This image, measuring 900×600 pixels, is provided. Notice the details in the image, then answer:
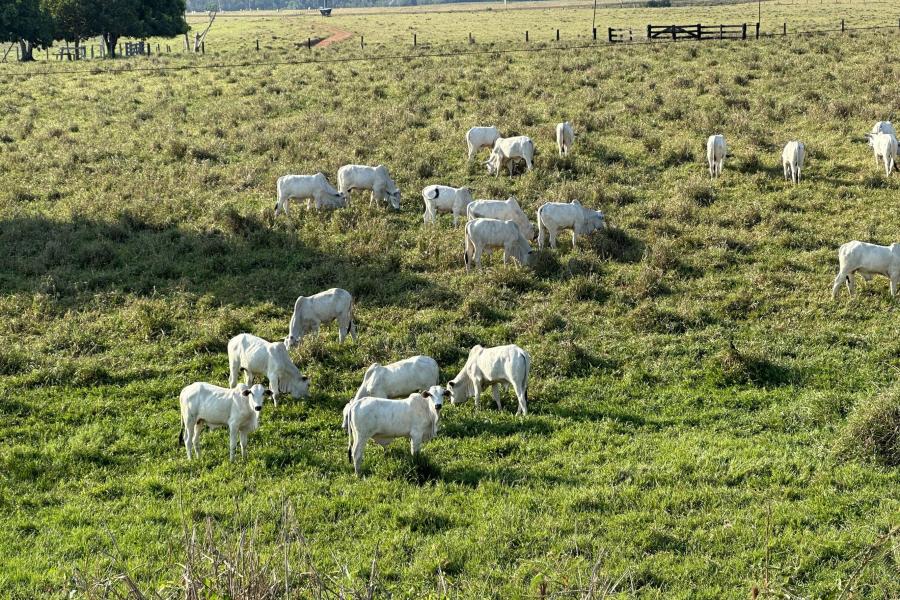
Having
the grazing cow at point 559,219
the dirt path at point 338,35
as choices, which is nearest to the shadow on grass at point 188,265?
the grazing cow at point 559,219

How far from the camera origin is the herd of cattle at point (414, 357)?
1015 centimetres

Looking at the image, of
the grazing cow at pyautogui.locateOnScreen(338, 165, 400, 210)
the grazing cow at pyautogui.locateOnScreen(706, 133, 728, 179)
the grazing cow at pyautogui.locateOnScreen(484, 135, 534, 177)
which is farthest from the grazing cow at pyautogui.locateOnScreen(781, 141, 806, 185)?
the grazing cow at pyautogui.locateOnScreen(338, 165, 400, 210)

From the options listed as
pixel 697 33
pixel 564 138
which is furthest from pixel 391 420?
pixel 697 33

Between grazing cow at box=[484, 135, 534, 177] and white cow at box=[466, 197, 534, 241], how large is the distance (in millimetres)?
4472

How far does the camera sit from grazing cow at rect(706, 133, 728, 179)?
21922mm

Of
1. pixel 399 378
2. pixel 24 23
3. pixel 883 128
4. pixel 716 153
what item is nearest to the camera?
pixel 399 378

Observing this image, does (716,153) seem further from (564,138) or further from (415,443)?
(415,443)

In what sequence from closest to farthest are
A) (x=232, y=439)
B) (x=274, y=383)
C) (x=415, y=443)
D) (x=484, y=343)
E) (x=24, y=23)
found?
(x=415, y=443), (x=232, y=439), (x=274, y=383), (x=484, y=343), (x=24, y=23)

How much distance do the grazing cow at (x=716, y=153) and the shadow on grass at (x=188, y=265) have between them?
30.1 feet

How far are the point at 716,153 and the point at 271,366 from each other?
1437cm

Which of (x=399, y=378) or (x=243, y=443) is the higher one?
(x=399, y=378)

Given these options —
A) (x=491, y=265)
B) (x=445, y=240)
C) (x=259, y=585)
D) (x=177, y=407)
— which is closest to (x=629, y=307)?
(x=491, y=265)

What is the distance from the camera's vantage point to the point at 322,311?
13.7m

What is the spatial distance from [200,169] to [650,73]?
63.7ft
